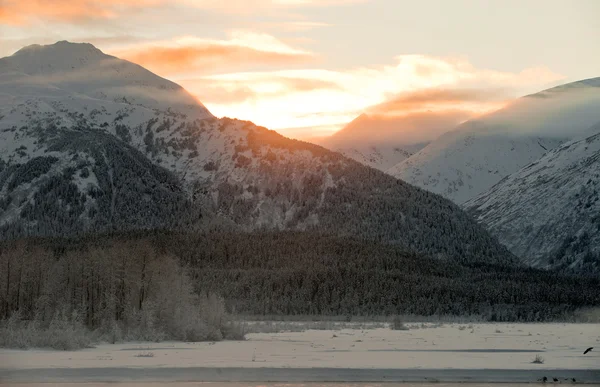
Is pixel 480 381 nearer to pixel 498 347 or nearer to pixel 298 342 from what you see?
pixel 498 347

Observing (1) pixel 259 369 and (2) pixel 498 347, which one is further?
(2) pixel 498 347

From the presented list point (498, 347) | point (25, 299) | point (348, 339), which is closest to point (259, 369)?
point (498, 347)

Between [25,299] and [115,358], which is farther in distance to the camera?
[25,299]

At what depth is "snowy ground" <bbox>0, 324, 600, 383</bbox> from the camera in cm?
6325

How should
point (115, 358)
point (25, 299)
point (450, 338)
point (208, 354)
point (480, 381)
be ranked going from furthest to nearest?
1. point (25, 299)
2. point (450, 338)
3. point (208, 354)
4. point (115, 358)
5. point (480, 381)

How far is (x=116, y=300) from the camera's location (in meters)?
116

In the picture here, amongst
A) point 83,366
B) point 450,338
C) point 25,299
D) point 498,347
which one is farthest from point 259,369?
point 25,299

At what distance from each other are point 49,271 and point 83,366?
240ft

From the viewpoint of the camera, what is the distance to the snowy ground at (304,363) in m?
63.2

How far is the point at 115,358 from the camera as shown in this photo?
242 feet

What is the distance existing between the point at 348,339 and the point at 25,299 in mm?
48561

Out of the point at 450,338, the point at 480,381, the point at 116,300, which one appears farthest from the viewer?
the point at 116,300

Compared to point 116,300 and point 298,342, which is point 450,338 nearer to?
point 298,342

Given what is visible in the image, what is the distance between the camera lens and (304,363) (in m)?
69.2
